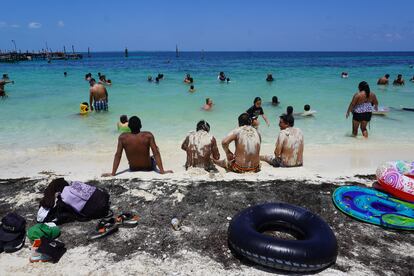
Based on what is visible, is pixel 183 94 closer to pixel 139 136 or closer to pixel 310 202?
pixel 139 136

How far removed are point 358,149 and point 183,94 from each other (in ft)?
38.0

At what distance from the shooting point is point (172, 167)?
266 inches

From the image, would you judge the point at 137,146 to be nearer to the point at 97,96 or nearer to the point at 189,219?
the point at 189,219

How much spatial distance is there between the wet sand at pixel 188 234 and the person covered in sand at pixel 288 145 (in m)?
1.00

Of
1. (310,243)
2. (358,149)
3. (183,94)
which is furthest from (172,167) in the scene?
(183,94)

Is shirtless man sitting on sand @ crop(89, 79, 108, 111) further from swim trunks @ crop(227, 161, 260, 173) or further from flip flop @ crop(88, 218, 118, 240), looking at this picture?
flip flop @ crop(88, 218, 118, 240)

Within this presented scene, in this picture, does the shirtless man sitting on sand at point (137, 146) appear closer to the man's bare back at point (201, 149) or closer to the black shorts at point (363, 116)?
the man's bare back at point (201, 149)

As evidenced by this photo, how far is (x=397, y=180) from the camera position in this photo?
4.52 meters

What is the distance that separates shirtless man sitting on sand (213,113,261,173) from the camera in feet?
18.3

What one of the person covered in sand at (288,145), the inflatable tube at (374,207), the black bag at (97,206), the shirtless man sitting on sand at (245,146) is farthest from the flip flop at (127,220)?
the person covered in sand at (288,145)

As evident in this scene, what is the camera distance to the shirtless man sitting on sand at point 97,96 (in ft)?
40.8

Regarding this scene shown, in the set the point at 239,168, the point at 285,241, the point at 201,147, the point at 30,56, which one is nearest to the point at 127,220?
the point at 285,241

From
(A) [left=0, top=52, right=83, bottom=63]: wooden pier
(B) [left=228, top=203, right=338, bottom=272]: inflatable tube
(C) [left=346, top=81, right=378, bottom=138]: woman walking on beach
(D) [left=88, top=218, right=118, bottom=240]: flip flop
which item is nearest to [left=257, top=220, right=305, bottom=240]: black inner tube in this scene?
(B) [left=228, top=203, right=338, bottom=272]: inflatable tube

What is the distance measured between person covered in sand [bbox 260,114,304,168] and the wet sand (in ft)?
3.29
